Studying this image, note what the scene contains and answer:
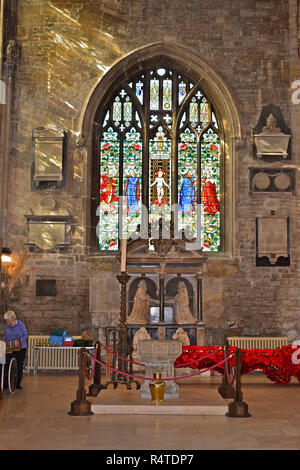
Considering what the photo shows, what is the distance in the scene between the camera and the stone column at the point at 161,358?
26.4 ft

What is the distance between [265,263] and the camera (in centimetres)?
1377

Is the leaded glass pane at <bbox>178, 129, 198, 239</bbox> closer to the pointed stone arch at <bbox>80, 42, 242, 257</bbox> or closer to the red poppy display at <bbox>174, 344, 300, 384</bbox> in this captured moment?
the pointed stone arch at <bbox>80, 42, 242, 257</bbox>

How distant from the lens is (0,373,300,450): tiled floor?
18.5ft

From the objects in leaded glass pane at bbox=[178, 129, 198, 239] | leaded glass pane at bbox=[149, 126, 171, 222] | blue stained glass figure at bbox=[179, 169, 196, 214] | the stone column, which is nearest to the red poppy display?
the stone column

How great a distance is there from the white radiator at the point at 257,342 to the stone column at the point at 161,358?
17.3 feet

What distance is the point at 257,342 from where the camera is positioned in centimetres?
1327

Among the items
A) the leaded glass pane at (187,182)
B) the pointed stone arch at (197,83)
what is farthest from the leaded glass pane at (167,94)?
the leaded glass pane at (187,182)

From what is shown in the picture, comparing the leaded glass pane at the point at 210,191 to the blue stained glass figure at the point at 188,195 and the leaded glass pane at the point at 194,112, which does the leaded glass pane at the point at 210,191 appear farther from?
the leaded glass pane at the point at 194,112

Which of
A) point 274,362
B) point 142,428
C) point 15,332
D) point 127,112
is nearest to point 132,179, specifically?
point 127,112

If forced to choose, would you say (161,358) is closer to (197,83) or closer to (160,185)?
(160,185)

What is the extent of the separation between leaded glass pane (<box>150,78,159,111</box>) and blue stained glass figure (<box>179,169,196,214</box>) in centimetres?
185
